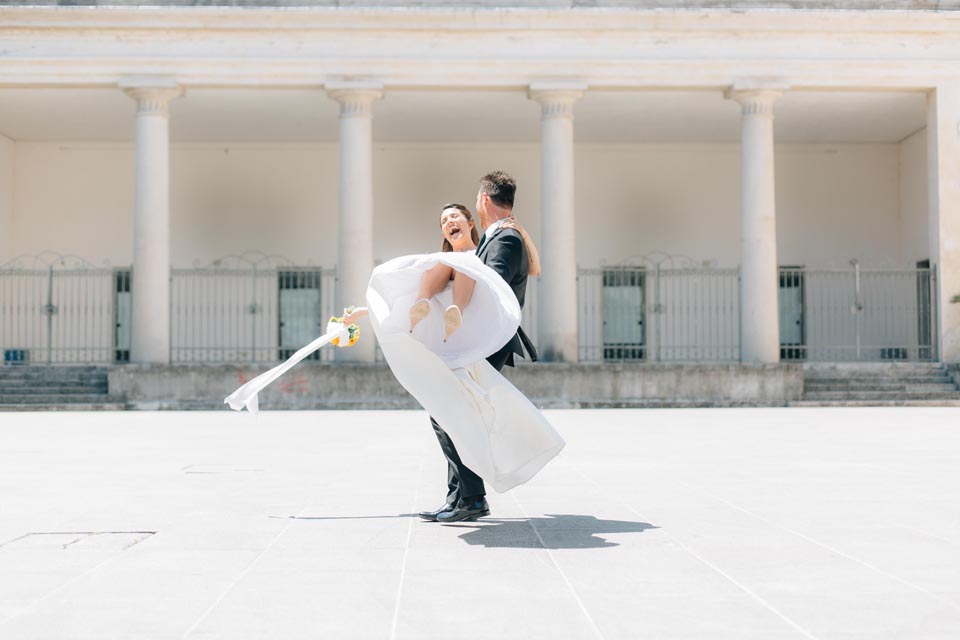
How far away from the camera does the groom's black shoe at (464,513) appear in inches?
241

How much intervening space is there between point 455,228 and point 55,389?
16148mm

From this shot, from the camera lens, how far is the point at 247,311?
2686cm

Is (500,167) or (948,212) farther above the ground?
(500,167)

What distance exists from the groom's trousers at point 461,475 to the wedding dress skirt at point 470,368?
21cm

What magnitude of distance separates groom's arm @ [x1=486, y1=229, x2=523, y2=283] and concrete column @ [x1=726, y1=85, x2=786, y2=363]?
15.5m

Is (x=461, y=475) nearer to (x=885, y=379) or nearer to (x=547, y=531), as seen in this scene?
(x=547, y=531)

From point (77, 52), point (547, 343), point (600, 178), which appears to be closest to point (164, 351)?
point (77, 52)

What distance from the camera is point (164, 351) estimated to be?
68.1 ft

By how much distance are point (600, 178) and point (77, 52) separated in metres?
13.0

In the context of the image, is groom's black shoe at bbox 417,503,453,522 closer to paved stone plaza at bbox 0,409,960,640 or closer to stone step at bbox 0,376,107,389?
paved stone plaza at bbox 0,409,960,640

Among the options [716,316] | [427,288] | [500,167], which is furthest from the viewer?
[500,167]

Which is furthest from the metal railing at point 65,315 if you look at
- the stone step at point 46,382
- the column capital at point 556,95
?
the column capital at point 556,95

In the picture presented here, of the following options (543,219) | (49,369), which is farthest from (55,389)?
(543,219)

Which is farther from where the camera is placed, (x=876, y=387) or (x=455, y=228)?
(x=876, y=387)
